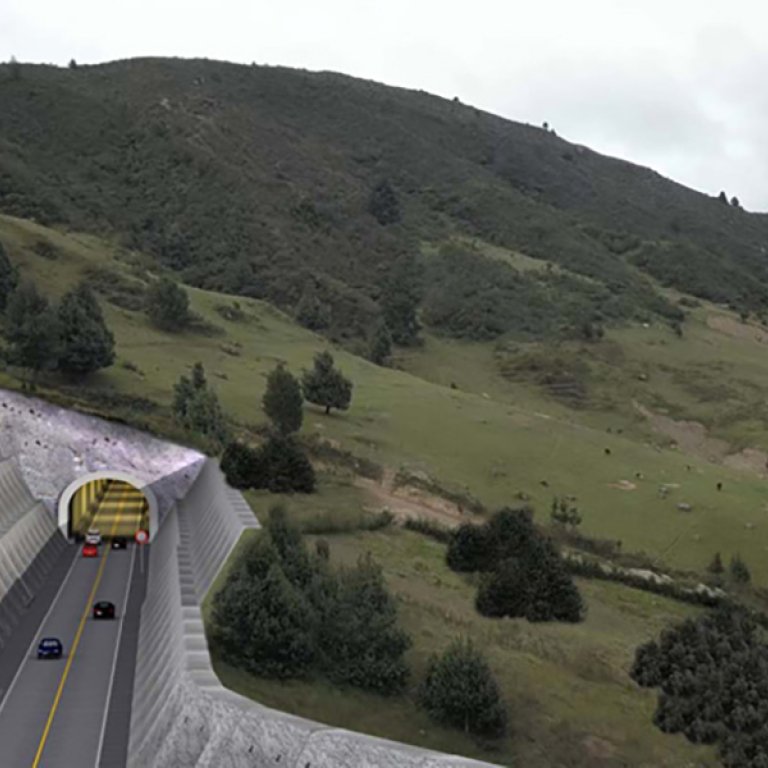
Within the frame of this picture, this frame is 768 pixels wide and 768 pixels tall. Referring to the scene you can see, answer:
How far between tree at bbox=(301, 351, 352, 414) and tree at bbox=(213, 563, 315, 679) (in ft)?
121

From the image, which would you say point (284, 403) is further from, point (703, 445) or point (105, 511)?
point (703, 445)

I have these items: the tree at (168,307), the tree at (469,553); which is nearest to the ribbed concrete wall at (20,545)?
the tree at (469,553)

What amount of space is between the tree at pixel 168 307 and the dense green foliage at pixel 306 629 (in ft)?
179

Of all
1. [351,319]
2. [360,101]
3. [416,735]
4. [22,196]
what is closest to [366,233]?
[351,319]

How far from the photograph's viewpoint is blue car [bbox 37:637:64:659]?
33938 millimetres

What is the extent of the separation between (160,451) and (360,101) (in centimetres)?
14487

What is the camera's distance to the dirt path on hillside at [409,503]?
147ft

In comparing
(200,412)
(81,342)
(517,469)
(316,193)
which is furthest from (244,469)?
(316,193)

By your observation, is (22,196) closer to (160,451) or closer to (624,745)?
(160,451)

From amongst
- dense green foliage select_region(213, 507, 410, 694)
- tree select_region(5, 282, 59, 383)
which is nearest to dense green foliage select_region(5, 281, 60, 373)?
tree select_region(5, 282, 59, 383)

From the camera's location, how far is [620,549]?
45.0m

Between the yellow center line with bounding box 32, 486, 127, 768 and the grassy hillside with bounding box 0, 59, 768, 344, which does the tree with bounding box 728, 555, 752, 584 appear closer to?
the yellow center line with bounding box 32, 486, 127, 768

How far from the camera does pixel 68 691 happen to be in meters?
30.8

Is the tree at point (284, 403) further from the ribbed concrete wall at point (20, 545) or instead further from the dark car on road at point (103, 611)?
the dark car on road at point (103, 611)
